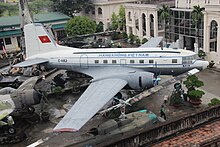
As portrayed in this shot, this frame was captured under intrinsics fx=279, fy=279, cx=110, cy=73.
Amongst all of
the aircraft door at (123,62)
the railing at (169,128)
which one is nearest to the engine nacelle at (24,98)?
the aircraft door at (123,62)

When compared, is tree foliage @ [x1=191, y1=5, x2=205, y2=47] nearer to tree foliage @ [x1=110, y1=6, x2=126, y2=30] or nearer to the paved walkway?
the paved walkway

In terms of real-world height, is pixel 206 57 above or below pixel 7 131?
above

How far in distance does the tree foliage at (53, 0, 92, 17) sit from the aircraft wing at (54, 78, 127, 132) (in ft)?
142

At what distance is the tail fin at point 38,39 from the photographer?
29875mm

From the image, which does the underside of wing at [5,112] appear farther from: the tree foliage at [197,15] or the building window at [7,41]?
the building window at [7,41]

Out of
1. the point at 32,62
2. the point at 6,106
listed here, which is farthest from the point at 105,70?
the point at 6,106

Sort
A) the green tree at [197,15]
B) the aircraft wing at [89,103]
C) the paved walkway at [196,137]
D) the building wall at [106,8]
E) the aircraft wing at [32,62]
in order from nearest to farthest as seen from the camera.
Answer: the paved walkway at [196,137] < the aircraft wing at [89,103] < the aircraft wing at [32,62] < the green tree at [197,15] < the building wall at [106,8]

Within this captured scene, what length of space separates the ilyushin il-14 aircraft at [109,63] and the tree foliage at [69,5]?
1377 inches

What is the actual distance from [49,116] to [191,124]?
12.0m

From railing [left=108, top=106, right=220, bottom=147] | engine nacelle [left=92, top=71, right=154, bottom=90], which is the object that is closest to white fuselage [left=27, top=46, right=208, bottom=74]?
engine nacelle [left=92, top=71, right=154, bottom=90]

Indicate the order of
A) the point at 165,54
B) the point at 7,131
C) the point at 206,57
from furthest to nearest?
1. the point at 206,57
2. the point at 165,54
3. the point at 7,131

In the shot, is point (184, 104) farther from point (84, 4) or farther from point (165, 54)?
point (84, 4)

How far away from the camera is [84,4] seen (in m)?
64.4

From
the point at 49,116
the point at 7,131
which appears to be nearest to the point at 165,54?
the point at 49,116
